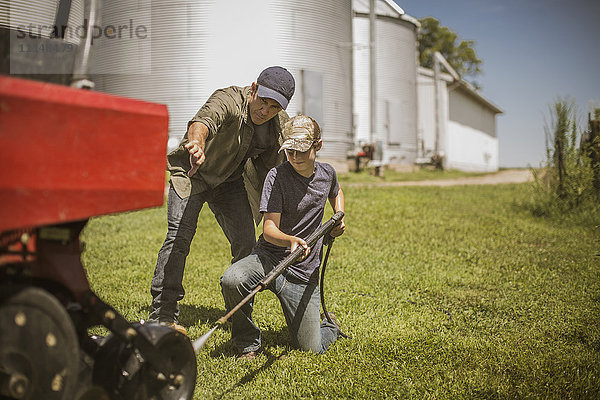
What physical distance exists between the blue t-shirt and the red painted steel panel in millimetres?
1798

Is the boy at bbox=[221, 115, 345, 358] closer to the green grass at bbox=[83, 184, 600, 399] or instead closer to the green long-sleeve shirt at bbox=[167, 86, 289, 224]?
the green grass at bbox=[83, 184, 600, 399]

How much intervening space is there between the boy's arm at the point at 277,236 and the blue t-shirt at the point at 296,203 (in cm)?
6

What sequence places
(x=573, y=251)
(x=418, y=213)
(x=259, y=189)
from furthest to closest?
(x=418, y=213) → (x=573, y=251) → (x=259, y=189)

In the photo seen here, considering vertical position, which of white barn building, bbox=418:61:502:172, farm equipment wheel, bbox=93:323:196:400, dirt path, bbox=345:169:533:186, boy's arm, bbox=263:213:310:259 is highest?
white barn building, bbox=418:61:502:172

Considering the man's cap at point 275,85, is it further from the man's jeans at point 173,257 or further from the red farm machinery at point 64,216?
the red farm machinery at point 64,216

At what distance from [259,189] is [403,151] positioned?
2396 centimetres

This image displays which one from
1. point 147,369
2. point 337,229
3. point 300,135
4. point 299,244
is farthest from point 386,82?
point 147,369

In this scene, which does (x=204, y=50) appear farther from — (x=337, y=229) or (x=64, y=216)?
(x=64, y=216)

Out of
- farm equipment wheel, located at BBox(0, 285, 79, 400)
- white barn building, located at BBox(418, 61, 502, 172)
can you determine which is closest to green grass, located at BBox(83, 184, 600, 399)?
farm equipment wheel, located at BBox(0, 285, 79, 400)

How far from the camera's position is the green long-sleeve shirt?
4.29 meters

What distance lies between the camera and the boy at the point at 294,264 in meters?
4.06

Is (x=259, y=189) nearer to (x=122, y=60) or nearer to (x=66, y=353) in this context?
(x=66, y=353)

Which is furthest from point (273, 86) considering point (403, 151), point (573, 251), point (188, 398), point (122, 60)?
point (403, 151)

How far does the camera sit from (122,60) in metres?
18.5
